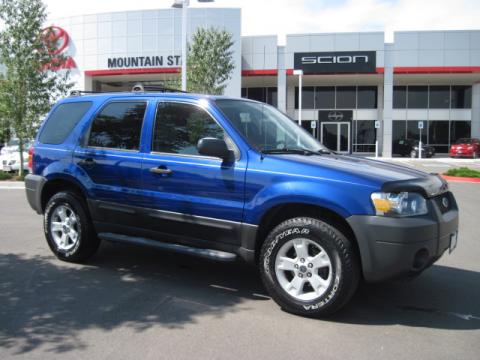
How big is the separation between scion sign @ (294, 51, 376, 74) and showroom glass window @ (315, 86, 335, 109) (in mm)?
4947

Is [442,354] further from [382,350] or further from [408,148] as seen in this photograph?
[408,148]

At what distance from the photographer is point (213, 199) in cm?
445

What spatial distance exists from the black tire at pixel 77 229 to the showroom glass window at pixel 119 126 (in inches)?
28.7

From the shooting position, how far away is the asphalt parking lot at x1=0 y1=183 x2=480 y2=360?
345 centimetres

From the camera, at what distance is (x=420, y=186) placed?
156 inches

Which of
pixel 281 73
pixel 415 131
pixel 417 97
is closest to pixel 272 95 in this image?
pixel 281 73

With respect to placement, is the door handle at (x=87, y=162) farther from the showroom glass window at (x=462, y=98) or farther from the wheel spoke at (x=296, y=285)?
the showroom glass window at (x=462, y=98)

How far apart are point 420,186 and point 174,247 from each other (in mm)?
2382

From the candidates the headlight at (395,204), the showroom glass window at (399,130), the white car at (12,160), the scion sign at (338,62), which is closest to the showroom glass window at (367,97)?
the showroom glass window at (399,130)

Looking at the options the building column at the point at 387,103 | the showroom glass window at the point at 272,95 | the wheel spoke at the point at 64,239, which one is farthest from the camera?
the showroom glass window at the point at 272,95

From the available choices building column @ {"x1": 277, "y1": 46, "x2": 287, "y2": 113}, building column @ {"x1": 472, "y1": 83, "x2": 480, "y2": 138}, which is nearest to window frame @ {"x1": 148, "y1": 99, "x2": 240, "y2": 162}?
building column @ {"x1": 277, "y1": 46, "x2": 287, "y2": 113}

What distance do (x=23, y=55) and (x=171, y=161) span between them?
14.6 metres

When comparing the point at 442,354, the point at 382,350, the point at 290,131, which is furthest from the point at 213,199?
the point at 442,354

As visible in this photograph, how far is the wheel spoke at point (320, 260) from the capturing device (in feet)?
13.0
